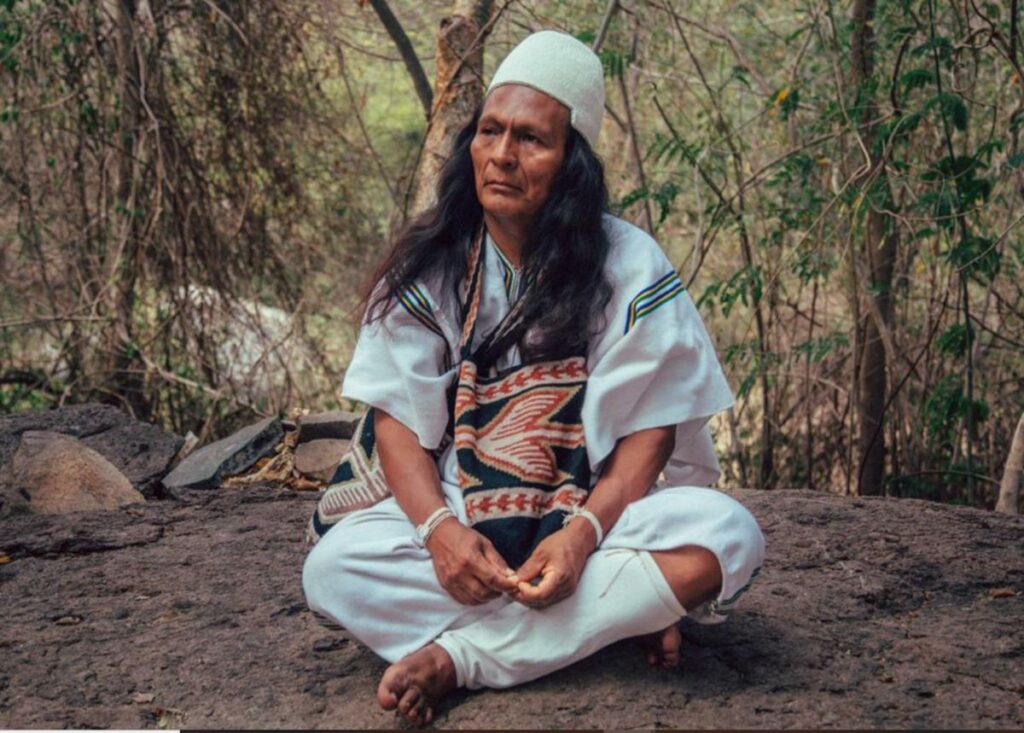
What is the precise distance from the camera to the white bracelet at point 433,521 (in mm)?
2848

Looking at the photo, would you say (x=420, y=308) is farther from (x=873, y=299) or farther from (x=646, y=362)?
(x=873, y=299)

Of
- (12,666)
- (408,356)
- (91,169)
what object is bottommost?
(12,666)

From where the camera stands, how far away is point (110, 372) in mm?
6816

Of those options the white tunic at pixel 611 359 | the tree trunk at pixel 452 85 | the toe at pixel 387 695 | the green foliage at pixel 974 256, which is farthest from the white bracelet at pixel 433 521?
the tree trunk at pixel 452 85

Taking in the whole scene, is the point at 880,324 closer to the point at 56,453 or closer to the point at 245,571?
the point at 245,571

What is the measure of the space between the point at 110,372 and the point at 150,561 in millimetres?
2899

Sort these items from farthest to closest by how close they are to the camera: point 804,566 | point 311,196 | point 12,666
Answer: point 311,196 < point 804,566 < point 12,666

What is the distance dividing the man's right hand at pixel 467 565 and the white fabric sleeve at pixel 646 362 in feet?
1.11

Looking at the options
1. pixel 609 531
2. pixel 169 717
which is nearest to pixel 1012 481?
pixel 609 531

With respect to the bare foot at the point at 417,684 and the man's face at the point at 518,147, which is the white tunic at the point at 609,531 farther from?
the man's face at the point at 518,147

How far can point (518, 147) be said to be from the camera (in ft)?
9.89

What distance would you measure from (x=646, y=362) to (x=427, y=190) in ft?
9.07

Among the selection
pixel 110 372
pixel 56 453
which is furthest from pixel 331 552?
pixel 110 372

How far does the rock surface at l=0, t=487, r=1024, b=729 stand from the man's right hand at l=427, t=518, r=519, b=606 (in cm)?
24
